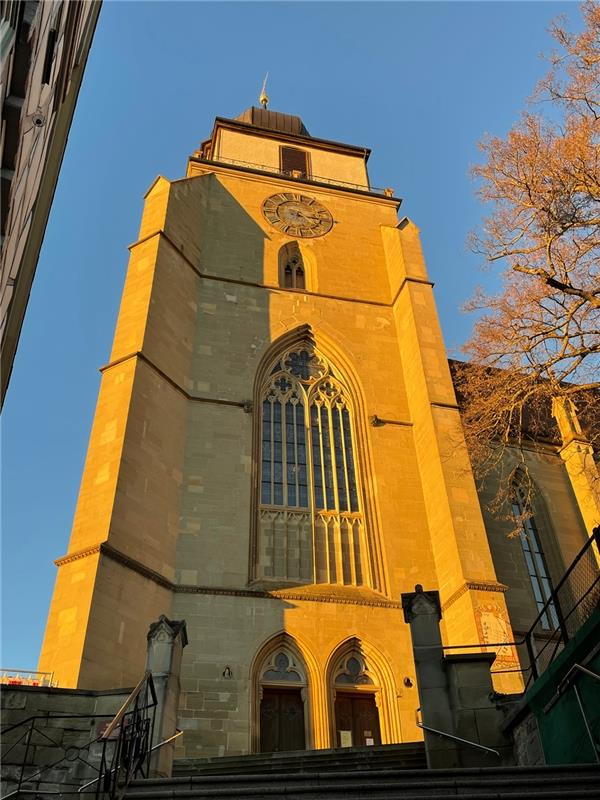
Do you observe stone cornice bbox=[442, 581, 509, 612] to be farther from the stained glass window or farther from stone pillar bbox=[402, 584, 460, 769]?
stone pillar bbox=[402, 584, 460, 769]

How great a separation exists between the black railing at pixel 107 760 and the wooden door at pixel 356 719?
18.1 feet

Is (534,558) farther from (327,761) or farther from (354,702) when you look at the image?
(327,761)

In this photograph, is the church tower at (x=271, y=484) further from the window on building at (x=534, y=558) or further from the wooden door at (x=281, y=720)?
the window on building at (x=534, y=558)

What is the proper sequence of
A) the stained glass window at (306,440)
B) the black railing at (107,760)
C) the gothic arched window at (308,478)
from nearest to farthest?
the black railing at (107,760), the gothic arched window at (308,478), the stained glass window at (306,440)

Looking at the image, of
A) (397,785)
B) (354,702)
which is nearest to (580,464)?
(354,702)

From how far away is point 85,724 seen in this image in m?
8.96

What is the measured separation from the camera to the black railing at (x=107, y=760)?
6184 mm

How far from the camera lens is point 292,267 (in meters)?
20.3

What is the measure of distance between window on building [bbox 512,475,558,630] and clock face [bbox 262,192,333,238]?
8.79m

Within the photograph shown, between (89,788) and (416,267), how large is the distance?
15.4 meters

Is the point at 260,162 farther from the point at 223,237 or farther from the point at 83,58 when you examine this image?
the point at 83,58

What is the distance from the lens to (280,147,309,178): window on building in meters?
25.4

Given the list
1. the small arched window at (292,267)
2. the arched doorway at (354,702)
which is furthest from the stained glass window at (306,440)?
the arched doorway at (354,702)

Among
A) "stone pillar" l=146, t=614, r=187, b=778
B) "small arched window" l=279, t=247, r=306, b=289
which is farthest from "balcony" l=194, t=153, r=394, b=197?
"stone pillar" l=146, t=614, r=187, b=778
